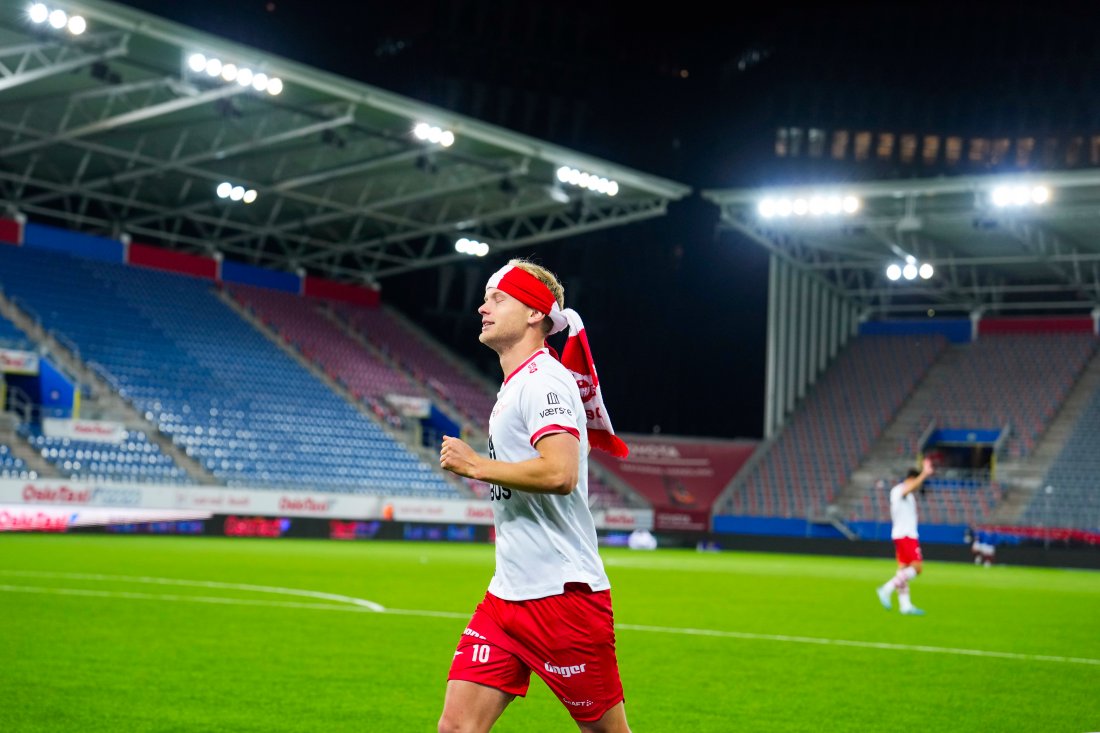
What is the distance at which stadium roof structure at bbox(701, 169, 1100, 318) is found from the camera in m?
41.0

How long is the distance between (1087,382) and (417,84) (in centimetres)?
2886

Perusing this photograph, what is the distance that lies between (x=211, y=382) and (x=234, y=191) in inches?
247

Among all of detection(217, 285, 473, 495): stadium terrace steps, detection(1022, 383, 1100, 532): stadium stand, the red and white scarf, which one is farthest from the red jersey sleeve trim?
A: detection(1022, 383, 1100, 532): stadium stand

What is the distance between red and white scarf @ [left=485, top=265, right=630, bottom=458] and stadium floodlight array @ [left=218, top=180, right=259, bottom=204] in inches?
1502

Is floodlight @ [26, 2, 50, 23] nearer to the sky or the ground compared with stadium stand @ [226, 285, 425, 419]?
nearer to the sky

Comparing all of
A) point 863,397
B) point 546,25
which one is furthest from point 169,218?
point 863,397

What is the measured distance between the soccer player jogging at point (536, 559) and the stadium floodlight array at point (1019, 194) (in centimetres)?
3675

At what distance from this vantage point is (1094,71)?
53344 mm

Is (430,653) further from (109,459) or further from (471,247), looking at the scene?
(471,247)

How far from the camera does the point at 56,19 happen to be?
2798cm

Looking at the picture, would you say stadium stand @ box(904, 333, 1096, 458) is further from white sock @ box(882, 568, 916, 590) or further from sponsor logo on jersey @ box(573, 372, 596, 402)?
sponsor logo on jersey @ box(573, 372, 596, 402)

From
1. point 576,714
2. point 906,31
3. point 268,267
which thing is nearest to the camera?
point 576,714

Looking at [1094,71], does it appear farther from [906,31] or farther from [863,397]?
[863,397]

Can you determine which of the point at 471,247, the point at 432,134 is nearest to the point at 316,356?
the point at 471,247
